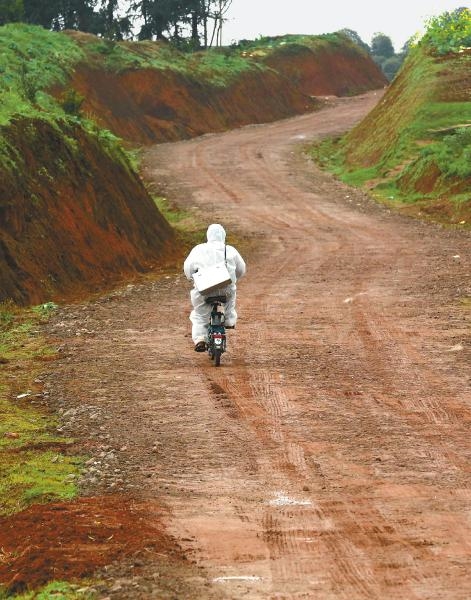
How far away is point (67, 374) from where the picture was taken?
1253cm

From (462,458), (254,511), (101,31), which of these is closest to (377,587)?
(254,511)

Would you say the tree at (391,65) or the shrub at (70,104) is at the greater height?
the shrub at (70,104)

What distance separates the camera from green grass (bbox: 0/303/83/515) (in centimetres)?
808

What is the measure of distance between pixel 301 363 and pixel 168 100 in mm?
43066

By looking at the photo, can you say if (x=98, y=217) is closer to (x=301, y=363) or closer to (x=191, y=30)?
(x=301, y=363)

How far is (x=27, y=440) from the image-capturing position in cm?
973

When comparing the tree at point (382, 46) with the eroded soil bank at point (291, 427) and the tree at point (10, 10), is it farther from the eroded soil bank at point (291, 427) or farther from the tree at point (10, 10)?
the eroded soil bank at point (291, 427)

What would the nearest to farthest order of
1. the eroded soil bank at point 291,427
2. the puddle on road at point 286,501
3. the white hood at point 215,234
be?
the eroded soil bank at point 291,427 < the puddle on road at point 286,501 < the white hood at point 215,234

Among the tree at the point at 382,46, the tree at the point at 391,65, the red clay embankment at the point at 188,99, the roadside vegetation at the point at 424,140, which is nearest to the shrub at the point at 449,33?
the roadside vegetation at the point at 424,140

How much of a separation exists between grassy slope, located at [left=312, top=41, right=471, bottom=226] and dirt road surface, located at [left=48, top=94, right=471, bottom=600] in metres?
8.83

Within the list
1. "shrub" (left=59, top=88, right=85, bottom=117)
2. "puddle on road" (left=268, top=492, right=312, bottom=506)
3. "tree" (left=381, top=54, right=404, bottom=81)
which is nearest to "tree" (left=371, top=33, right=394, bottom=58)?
"tree" (left=381, top=54, right=404, bottom=81)

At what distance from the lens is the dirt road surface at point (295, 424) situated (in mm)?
6453

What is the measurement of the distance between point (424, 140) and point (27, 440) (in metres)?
28.7

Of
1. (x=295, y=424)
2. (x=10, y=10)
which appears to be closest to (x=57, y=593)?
(x=295, y=424)
